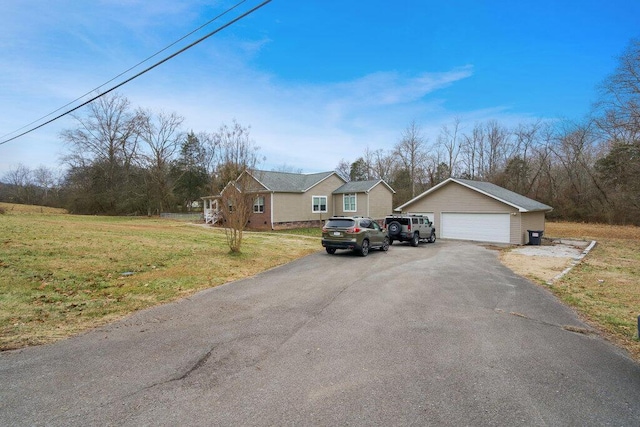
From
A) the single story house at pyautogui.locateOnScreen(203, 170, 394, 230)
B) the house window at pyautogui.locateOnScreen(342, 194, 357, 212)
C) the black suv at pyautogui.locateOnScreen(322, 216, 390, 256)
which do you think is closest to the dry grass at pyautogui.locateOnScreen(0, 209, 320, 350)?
the black suv at pyautogui.locateOnScreen(322, 216, 390, 256)

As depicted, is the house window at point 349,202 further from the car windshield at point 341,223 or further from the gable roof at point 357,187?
the car windshield at point 341,223

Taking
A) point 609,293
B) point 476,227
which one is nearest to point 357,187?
point 476,227

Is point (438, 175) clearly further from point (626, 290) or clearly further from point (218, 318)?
point (218, 318)

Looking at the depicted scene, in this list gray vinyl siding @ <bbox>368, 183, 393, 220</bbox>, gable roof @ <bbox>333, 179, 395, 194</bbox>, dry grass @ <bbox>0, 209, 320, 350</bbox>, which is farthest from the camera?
gray vinyl siding @ <bbox>368, 183, 393, 220</bbox>

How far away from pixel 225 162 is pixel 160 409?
36.5 feet

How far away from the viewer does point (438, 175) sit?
50000mm

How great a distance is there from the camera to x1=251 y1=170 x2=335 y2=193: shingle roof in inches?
1178

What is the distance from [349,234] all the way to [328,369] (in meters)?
10.7

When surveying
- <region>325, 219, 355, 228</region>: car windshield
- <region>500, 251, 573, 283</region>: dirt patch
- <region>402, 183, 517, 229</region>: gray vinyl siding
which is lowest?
<region>500, 251, 573, 283</region>: dirt patch

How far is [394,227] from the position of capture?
2028 cm

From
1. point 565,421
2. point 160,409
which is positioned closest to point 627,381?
point 565,421

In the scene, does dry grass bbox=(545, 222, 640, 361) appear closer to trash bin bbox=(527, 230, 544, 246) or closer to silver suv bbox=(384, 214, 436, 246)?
trash bin bbox=(527, 230, 544, 246)

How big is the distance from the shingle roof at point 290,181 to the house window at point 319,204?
153 centimetres

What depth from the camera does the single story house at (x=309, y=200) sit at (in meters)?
29.7
